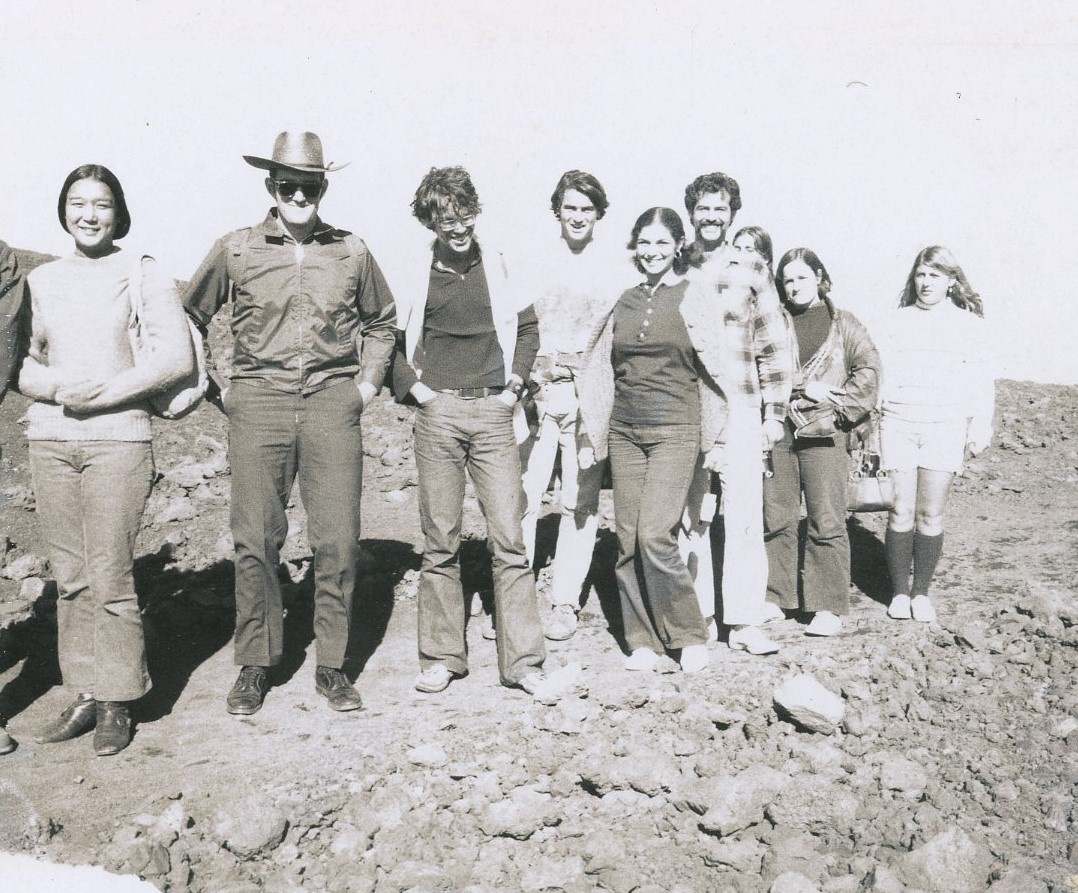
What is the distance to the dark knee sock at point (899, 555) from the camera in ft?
16.9

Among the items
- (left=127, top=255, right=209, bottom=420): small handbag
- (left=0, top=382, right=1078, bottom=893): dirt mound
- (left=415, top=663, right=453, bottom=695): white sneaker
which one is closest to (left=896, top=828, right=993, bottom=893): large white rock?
(left=0, top=382, right=1078, bottom=893): dirt mound

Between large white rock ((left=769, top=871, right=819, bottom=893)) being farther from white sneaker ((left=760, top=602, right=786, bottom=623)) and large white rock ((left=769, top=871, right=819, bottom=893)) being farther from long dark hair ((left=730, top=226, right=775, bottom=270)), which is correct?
long dark hair ((left=730, top=226, right=775, bottom=270))

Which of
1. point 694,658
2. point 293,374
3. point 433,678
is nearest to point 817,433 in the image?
point 694,658

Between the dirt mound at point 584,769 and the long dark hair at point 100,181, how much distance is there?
2004 millimetres

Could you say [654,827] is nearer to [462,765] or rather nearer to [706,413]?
[462,765]

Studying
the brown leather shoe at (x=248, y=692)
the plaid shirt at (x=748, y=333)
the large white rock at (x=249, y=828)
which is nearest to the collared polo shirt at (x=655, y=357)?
the plaid shirt at (x=748, y=333)

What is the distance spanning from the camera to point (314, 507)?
4121 mm

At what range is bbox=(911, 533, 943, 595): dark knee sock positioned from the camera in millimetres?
5141

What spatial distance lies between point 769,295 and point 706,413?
66 cm

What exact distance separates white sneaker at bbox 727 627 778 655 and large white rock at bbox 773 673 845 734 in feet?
1.90

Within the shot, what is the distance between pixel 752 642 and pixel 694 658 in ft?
1.21

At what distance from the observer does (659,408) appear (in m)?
4.33

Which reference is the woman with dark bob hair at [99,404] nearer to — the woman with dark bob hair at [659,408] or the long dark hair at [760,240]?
the woman with dark bob hair at [659,408]

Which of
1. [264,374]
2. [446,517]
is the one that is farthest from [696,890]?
[264,374]
